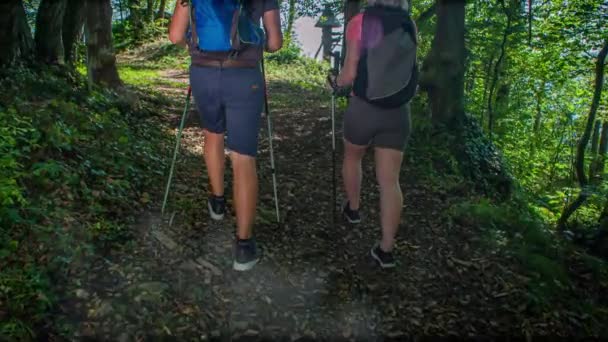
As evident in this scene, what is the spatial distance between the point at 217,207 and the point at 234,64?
1.59 meters

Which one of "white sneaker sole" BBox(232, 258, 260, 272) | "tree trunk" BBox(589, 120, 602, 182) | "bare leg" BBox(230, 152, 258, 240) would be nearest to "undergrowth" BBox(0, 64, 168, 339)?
"white sneaker sole" BBox(232, 258, 260, 272)

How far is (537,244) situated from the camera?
4793 millimetres

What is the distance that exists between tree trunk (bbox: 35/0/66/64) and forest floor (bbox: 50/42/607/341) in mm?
3333

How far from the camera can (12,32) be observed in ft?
19.5

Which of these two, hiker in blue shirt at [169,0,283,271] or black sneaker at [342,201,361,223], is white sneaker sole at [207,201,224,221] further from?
black sneaker at [342,201,361,223]

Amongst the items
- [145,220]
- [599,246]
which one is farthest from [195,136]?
[599,246]

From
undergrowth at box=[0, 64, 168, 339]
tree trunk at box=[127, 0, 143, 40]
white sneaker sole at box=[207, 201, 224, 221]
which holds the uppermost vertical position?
tree trunk at box=[127, 0, 143, 40]

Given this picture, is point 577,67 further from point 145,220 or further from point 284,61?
point 145,220

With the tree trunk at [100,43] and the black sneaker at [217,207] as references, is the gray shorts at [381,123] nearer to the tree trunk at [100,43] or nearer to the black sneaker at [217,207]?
the black sneaker at [217,207]

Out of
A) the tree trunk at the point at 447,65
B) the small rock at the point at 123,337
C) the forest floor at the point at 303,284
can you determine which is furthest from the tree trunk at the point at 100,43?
the small rock at the point at 123,337

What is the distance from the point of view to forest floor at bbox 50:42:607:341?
303 centimetres

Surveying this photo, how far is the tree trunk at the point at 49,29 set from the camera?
6.77m

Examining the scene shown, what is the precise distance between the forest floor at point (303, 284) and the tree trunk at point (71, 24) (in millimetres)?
4029

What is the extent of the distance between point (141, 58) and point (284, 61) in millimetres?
6416
